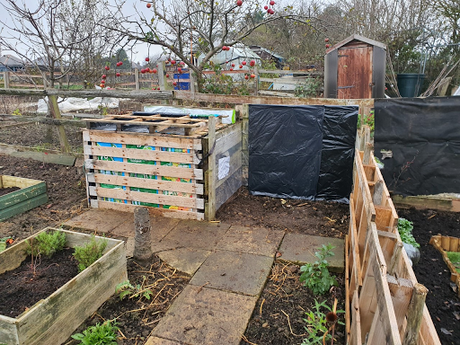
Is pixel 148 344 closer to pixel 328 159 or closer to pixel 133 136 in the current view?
pixel 133 136

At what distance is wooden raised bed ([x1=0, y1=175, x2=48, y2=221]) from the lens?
479cm

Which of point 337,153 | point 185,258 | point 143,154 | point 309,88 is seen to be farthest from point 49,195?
point 309,88

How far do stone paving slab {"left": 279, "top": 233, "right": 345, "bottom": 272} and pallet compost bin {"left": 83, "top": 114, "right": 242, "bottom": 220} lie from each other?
1180 mm

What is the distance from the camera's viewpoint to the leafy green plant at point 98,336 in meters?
2.49

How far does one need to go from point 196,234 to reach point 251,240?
711 millimetres

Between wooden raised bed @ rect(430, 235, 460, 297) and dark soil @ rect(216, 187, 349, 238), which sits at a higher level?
dark soil @ rect(216, 187, 349, 238)

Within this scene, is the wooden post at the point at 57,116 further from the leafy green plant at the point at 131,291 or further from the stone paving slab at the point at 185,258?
the leafy green plant at the point at 131,291

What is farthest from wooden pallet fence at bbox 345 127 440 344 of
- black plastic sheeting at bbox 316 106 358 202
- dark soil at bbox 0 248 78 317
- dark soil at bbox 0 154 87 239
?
dark soil at bbox 0 154 87 239

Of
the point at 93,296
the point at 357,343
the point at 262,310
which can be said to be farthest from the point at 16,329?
the point at 357,343

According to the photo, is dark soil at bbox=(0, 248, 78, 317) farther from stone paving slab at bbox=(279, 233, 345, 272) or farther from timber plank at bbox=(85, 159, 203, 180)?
stone paving slab at bbox=(279, 233, 345, 272)

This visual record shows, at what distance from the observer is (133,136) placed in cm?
475

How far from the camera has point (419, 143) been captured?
16.6 feet

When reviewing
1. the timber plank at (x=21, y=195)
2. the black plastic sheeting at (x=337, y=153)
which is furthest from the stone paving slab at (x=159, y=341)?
the black plastic sheeting at (x=337, y=153)

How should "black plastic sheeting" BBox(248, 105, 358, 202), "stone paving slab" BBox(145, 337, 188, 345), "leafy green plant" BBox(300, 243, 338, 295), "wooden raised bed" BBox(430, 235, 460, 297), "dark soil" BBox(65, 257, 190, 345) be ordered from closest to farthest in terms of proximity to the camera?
1. "stone paving slab" BBox(145, 337, 188, 345)
2. "dark soil" BBox(65, 257, 190, 345)
3. "leafy green plant" BBox(300, 243, 338, 295)
4. "wooden raised bed" BBox(430, 235, 460, 297)
5. "black plastic sheeting" BBox(248, 105, 358, 202)
